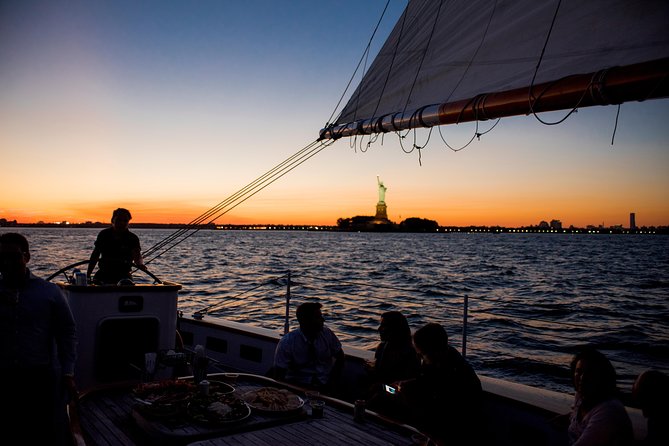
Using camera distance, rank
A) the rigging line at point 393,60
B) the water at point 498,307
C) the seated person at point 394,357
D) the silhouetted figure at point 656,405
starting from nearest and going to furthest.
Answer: the silhouetted figure at point 656,405 < the seated person at point 394,357 < the rigging line at point 393,60 < the water at point 498,307

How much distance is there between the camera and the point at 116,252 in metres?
5.96

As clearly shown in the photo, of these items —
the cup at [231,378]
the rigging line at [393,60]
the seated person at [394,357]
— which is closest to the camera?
the cup at [231,378]

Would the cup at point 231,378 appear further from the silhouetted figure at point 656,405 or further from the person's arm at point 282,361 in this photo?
the silhouetted figure at point 656,405

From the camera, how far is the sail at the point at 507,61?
3396mm

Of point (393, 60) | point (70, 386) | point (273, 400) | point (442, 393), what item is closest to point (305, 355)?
point (273, 400)

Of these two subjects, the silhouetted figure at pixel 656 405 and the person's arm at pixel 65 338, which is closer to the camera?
the silhouetted figure at pixel 656 405

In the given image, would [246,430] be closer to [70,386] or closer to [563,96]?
[70,386]

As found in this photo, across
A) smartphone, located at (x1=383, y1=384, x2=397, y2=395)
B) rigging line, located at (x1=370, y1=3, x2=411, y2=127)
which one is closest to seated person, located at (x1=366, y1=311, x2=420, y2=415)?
smartphone, located at (x1=383, y1=384, x2=397, y2=395)

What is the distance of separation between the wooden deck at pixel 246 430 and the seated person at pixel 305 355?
107cm

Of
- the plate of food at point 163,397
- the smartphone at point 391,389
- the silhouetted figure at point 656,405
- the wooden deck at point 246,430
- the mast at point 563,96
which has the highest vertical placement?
the mast at point 563,96

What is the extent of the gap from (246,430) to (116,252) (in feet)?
11.5

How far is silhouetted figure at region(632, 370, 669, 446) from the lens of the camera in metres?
2.57

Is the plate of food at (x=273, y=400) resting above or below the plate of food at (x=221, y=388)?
above

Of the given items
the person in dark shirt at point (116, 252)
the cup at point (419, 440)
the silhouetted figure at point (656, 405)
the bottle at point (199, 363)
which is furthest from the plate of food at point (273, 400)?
the person in dark shirt at point (116, 252)
